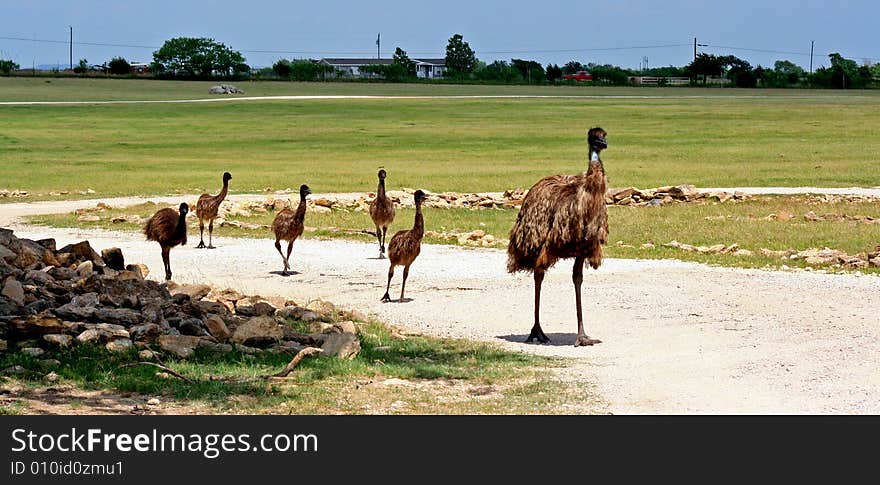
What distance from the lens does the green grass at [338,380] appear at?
36.0 ft

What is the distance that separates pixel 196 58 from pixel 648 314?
15608cm

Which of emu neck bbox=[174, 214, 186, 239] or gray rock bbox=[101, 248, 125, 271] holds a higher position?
emu neck bbox=[174, 214, 186, 239]

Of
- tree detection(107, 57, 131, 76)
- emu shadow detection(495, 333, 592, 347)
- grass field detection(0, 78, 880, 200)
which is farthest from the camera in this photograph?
tree detection(107, 57, 131, 76)

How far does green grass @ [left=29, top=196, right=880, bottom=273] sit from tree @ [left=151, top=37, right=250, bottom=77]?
131 meters

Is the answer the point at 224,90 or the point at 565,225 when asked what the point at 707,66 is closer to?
the point at 224,90

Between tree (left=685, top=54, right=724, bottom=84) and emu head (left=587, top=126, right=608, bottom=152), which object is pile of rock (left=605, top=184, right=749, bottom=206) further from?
tree (left=685, top=54, right=724, bottom=84)

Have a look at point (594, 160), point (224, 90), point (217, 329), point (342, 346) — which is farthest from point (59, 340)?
point (224, 90)

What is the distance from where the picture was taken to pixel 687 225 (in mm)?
26188

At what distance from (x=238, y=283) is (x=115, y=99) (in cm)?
8672

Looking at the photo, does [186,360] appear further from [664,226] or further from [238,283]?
[664,226]

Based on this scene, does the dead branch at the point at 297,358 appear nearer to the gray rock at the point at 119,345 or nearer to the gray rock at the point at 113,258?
the gray rock at the point at 119,345

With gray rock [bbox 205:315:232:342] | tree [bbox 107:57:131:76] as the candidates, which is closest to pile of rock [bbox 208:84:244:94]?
tree [bbox 107:57:131:76]

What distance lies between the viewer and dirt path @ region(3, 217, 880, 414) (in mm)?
11750

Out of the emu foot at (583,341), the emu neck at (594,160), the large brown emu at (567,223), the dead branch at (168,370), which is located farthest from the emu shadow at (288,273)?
the dead branch at (168,370)
